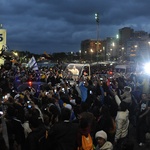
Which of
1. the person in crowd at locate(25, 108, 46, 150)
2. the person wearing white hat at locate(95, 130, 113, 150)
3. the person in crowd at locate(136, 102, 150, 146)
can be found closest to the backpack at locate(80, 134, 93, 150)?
the person wearing white hat at locate(95, 130, 113, 150)

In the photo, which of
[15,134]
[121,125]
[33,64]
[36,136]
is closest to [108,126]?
[121,125]

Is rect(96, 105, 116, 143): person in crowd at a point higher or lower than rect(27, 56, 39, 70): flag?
lower

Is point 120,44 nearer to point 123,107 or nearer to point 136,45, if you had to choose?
point 136,45

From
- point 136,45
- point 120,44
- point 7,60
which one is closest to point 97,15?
point 7,60

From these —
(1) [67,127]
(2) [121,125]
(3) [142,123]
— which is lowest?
(3) [142,123]

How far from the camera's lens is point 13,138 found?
22.0 ft

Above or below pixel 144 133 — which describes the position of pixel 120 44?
above

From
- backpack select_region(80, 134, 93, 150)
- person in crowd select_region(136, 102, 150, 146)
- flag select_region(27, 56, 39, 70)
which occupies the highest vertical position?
flag select_region(27, 56, 39, 70)

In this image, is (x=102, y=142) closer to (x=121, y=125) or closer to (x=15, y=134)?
(x=15, y=134)

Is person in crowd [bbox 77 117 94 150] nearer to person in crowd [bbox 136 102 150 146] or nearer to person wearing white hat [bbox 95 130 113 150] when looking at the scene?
person wearing white hat [bbox 95 130 113 150]

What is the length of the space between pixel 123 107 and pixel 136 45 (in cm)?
13480

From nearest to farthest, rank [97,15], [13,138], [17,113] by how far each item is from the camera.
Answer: [13,138] → [17,113] → [97,15]

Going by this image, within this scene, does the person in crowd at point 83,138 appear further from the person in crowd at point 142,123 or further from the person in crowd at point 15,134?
the person in crowd at point 142,123

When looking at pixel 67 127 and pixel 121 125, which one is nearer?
pixel 67 127
